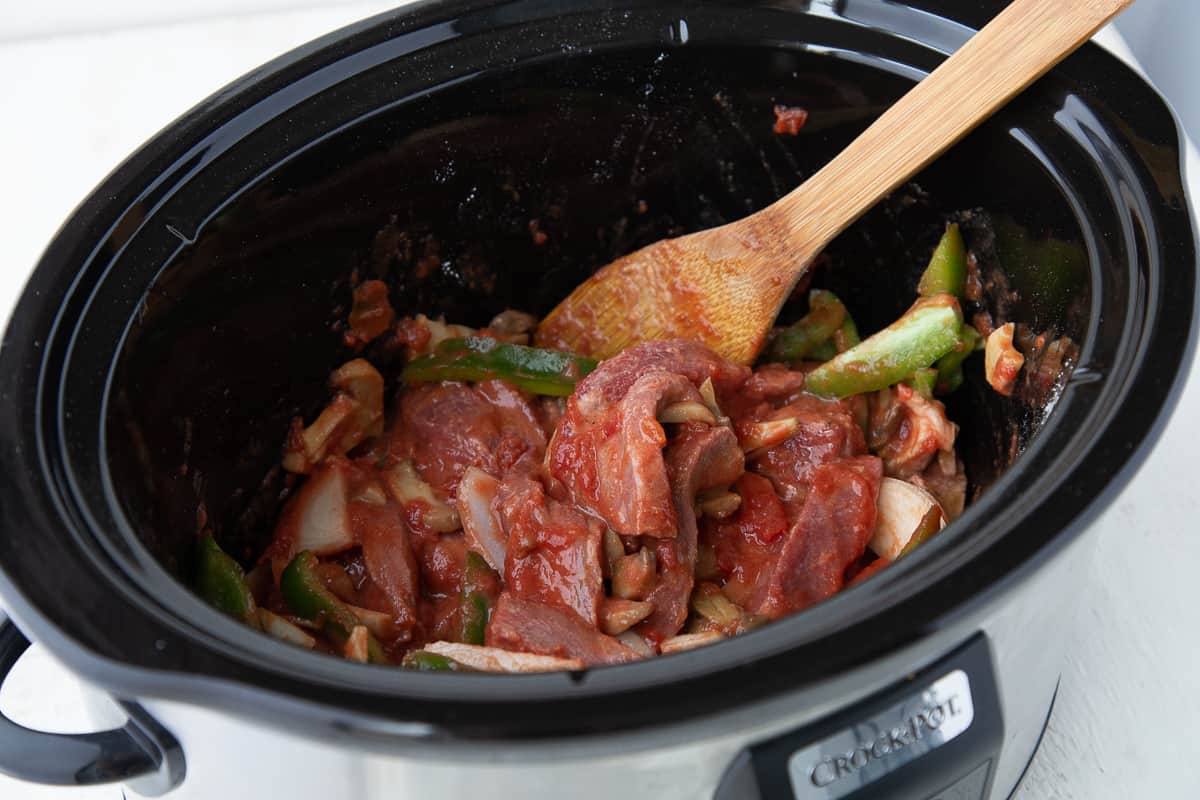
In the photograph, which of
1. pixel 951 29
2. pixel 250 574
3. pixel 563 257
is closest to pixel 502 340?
pixel 563 257

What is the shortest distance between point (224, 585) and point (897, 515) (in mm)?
956

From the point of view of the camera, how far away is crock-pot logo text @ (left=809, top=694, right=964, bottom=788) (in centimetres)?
111

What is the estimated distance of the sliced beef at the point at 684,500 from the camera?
5.38 ft

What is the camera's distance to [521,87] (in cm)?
191

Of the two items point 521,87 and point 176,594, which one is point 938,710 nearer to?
point 176,594

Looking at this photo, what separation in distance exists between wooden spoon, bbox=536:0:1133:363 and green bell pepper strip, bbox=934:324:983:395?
26 centimetres

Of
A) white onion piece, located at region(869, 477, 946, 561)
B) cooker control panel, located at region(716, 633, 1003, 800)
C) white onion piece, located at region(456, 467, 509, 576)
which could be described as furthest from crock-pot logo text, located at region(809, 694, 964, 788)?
white onion piece, located at region(456, 467, 509, 576)

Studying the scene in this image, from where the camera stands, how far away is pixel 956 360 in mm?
1897

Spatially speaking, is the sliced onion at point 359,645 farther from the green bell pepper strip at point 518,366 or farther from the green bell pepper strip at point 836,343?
the green bell pepper strip at point 836,343

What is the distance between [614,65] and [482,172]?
0.90 ft

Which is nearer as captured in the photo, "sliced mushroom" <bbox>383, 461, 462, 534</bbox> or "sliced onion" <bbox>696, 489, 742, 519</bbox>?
"sliced onion" <bbox>696, 489, 742, 519</bbox>

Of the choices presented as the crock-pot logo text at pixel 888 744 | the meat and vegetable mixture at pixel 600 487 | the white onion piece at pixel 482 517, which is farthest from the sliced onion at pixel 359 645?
the crock-pot logo text at pixel 888 744

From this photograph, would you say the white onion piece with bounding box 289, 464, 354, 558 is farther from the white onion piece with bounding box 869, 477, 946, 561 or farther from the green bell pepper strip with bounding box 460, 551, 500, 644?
the white onion piece with bounding box 869, 477, 946, 561

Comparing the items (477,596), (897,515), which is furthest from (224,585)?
(897,515)
